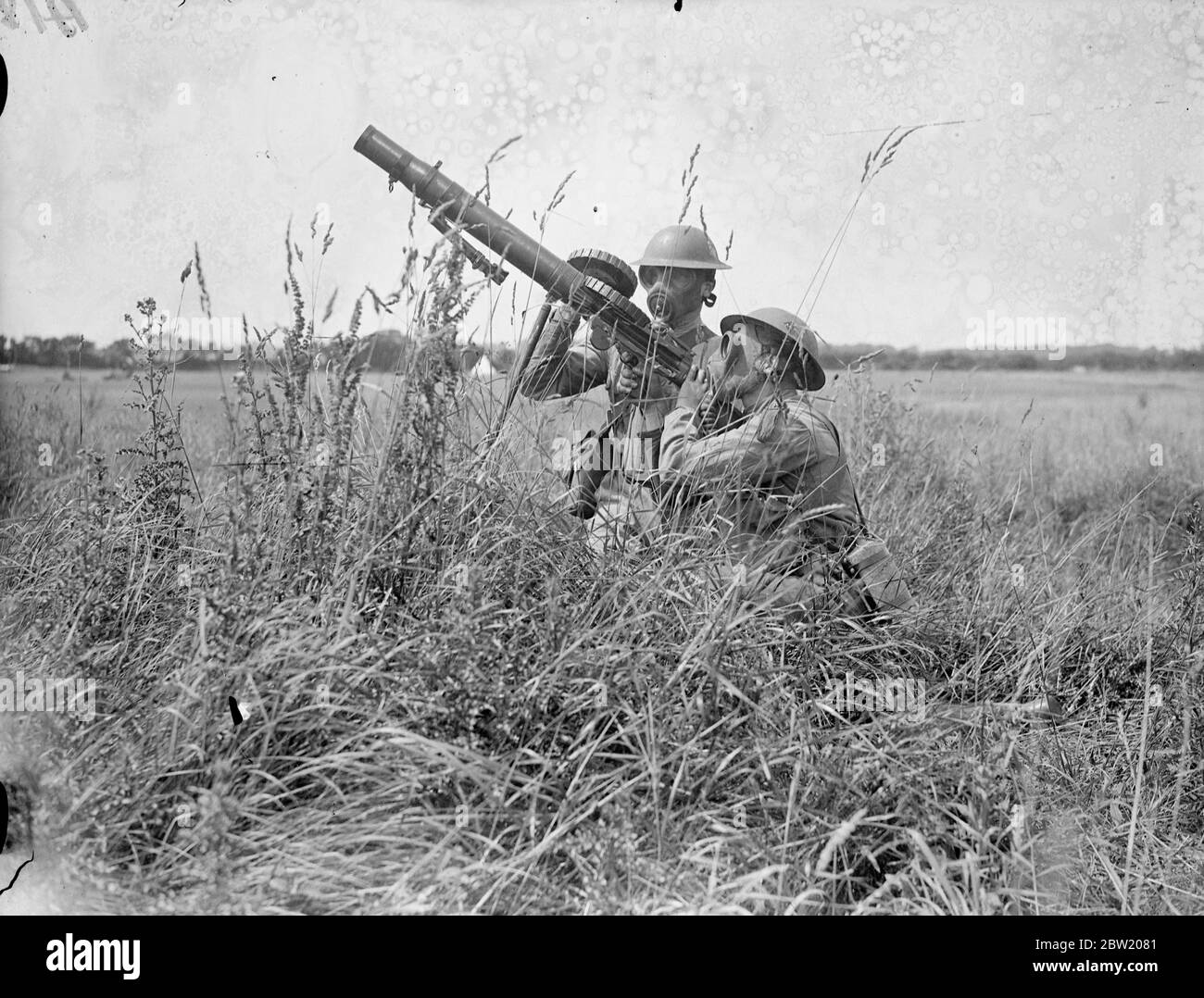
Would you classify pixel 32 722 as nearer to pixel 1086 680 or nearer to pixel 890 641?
pixel 890 641

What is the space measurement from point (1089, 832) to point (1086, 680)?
89 cm

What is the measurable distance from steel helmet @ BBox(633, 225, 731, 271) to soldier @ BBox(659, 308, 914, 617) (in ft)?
2.63

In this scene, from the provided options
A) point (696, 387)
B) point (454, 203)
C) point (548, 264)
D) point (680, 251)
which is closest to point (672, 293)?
point (680, 251)

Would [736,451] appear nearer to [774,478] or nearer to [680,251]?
[774,478]

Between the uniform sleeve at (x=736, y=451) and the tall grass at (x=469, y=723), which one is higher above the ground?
the uniform sleeve at (x=736, y=451)

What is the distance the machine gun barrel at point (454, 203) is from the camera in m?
3.21

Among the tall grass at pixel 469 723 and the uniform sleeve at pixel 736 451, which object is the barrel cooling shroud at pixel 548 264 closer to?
the uniform sleeve at pixel 736 451

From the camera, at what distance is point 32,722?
7.61 ft

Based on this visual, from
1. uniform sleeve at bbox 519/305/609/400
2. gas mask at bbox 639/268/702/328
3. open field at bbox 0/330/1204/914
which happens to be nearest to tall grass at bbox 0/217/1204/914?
open field at bbox 0/330/1204/914

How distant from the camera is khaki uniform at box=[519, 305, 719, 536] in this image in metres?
3.01

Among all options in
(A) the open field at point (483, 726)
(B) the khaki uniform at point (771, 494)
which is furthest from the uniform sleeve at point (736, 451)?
(A) the open field at point (483, 726)

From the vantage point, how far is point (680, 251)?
3986 mm

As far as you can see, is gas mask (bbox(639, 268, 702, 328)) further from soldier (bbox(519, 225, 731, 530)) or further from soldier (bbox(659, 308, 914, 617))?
soldier (bbox(659, 308, 914, 617))
